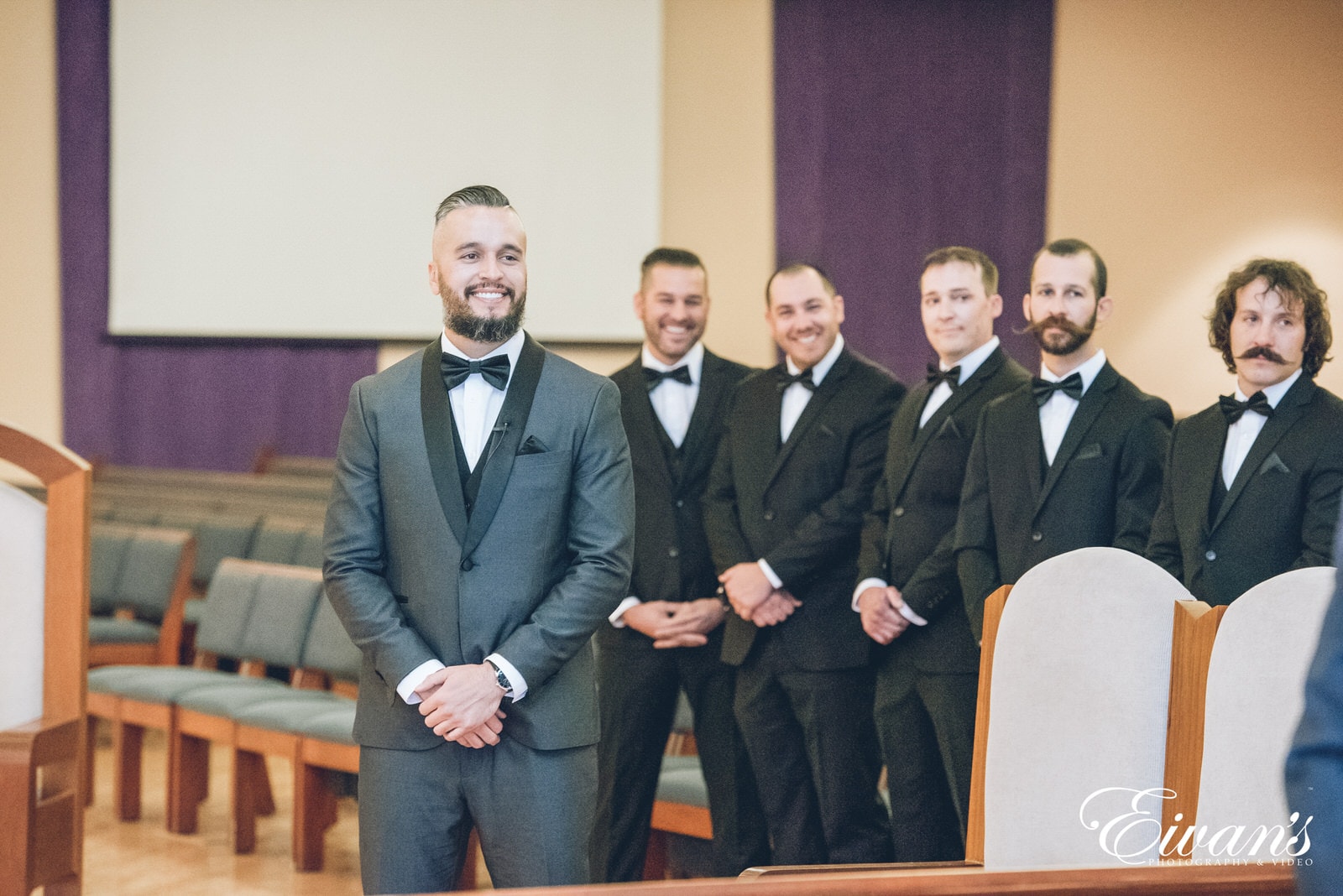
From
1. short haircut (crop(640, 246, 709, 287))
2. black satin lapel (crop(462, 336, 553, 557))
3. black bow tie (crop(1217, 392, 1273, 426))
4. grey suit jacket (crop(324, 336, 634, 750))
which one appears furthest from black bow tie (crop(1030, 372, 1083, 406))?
black satin lapel (crop(462, 336, 553, 557))

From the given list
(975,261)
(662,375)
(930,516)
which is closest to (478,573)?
(930,516)

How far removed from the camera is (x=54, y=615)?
268 centimetres

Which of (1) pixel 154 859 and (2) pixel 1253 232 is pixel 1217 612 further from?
(2) pixel 1253 232

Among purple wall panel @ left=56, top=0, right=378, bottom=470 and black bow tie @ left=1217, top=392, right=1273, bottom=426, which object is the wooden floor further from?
purple wall panel @ left=56, top=0, right=378, bottom=470

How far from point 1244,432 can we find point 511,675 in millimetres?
1499

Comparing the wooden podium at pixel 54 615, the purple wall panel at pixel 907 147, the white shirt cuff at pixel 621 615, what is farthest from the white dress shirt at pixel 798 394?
the purple wall panel at pixel 907 147

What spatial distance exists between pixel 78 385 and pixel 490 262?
7277 mm

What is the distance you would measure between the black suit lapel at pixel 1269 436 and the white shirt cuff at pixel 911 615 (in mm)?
713

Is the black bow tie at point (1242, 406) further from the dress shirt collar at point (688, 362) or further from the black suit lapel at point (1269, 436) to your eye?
the dress shirt collar at point (688, 362)

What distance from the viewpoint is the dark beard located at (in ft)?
7.11

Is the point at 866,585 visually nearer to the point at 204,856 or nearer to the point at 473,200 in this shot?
the point at 473,200

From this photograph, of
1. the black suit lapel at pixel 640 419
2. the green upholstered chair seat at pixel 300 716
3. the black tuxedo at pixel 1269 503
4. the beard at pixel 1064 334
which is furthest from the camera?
the green upholstered chair seat at pixel 300 716

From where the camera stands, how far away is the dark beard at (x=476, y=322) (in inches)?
85.4

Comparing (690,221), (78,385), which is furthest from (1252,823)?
(78,385)
